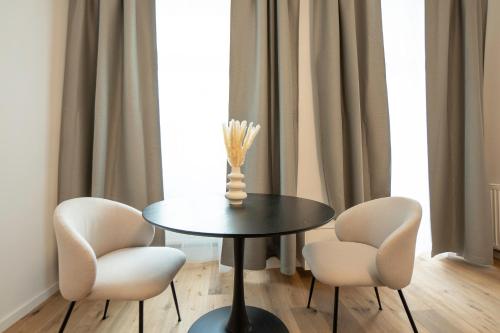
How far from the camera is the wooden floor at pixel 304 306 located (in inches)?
63.4

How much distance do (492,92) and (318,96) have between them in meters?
1.62

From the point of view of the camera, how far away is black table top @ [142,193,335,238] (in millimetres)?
1086

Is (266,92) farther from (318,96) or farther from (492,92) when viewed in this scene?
(492,92)

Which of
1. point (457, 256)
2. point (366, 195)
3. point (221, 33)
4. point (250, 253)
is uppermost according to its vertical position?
point (221, 33)

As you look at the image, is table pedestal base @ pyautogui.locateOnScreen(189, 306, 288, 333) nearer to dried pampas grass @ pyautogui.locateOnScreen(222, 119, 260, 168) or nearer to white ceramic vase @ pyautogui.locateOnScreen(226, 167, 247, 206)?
white ceramic vase @ pyautogui.locateOnScreen(226, 167, 247, 206)

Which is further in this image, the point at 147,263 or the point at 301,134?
the point at 301,134

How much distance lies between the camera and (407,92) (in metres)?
2.47

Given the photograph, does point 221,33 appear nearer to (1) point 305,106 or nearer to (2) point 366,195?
(1) point 305,106

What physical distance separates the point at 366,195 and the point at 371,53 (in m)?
1.09

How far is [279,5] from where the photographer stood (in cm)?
211

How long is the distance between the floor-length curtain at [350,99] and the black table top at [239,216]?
0.77 metres

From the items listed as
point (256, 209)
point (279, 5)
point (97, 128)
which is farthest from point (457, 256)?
point (97, 128)

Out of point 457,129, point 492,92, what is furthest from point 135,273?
point 492,92

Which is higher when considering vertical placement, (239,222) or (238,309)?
(239,222)
